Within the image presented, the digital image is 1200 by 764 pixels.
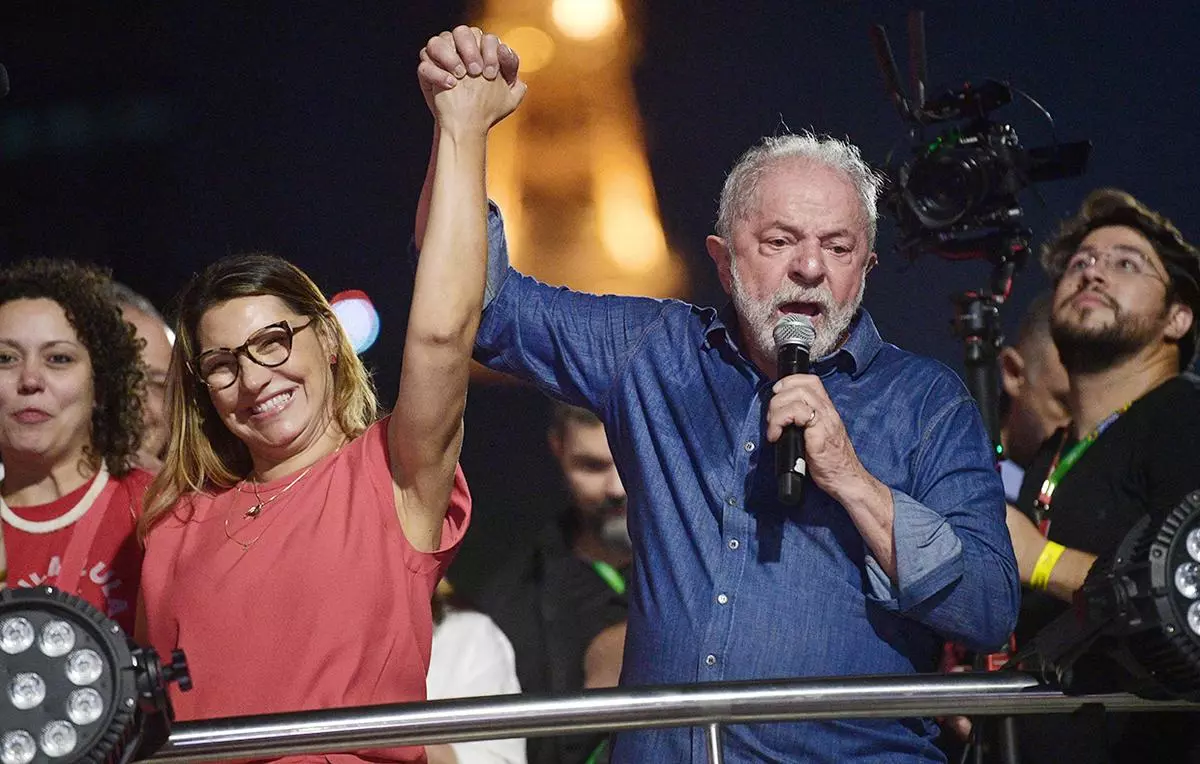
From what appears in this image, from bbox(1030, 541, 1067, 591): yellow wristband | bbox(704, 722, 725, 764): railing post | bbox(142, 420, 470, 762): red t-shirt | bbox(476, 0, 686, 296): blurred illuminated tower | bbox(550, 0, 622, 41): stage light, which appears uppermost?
bbox(550, 0, 622, 41): stage light

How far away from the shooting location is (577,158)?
4.41 meters

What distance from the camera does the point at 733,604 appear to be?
1.92 m

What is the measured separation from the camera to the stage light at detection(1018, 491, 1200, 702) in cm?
147

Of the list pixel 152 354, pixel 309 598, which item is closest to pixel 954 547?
pixel 309 598

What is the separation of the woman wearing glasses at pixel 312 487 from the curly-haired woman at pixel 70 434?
1.22ft

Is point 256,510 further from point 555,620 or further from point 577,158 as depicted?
point 577,158

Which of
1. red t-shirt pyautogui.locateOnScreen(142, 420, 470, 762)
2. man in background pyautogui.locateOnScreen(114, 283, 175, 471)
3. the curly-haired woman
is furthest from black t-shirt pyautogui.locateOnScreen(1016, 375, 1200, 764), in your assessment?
man in background pyautogui.locateOnScreen(114, 283, 175, 471)

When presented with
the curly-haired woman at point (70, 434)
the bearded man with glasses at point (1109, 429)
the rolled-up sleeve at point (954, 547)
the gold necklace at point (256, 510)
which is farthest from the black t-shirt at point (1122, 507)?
the curly-haired woman at point (70, 434)

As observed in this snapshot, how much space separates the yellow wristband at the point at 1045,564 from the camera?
2668mm

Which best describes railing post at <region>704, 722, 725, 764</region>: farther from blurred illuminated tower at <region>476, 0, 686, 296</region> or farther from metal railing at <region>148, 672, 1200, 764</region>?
blurred illuminated tower at <region>476, 0, 686, 296</region>

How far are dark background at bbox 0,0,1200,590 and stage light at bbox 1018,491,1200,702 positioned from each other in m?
2.64

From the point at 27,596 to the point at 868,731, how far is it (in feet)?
3.62

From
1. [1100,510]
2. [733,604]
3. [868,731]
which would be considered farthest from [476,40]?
[1100,510]

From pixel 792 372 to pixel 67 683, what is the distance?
100 cm
